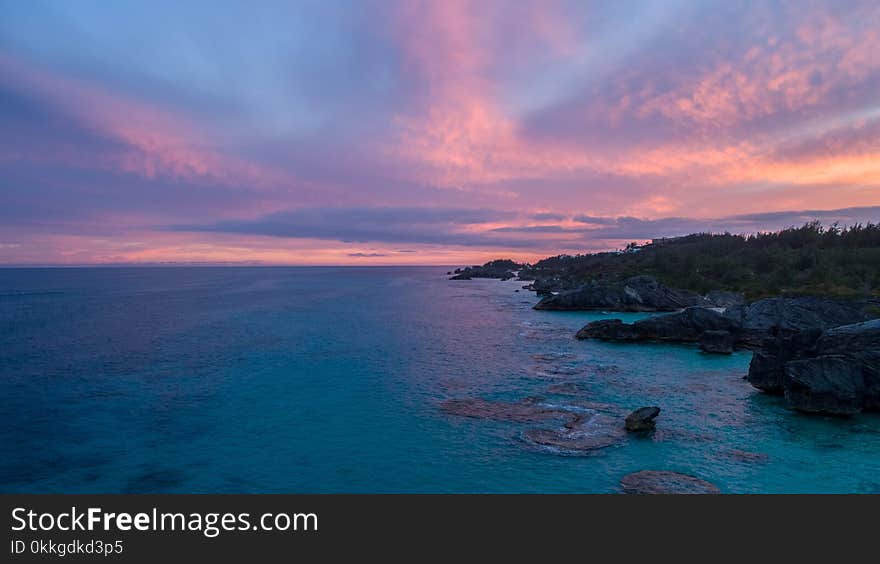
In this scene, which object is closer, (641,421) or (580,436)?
(580,436)

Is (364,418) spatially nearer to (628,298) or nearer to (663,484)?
(663,484)

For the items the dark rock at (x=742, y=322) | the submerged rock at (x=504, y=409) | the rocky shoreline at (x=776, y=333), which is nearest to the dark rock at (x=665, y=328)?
the dark rock at (x=742, y=322)

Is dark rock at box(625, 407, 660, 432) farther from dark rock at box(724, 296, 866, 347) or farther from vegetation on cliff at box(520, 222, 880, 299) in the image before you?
vegetation on cliff at box(520, 222, 880, 299)

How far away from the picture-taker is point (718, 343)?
178 ft

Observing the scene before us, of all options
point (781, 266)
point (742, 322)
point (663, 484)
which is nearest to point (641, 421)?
point (663, 484)

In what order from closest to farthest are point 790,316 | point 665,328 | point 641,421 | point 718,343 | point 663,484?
point 663,484
point 641,421
point 718,343
point 790,316
point 665,328

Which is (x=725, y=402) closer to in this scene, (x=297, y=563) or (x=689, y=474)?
(x=689, y=474)

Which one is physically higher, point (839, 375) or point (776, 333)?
point (776, 333)

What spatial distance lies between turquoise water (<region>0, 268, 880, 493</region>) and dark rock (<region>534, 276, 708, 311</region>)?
33.1m

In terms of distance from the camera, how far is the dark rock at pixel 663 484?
66.1ft

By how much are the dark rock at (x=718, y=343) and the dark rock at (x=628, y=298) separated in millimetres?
41026

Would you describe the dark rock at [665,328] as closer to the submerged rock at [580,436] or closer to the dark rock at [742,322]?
the dark rock at [742,322]

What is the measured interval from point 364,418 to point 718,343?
143 feet

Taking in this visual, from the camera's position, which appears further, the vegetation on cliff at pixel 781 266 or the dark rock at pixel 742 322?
the vegetation on cliff at pixel 781 266
